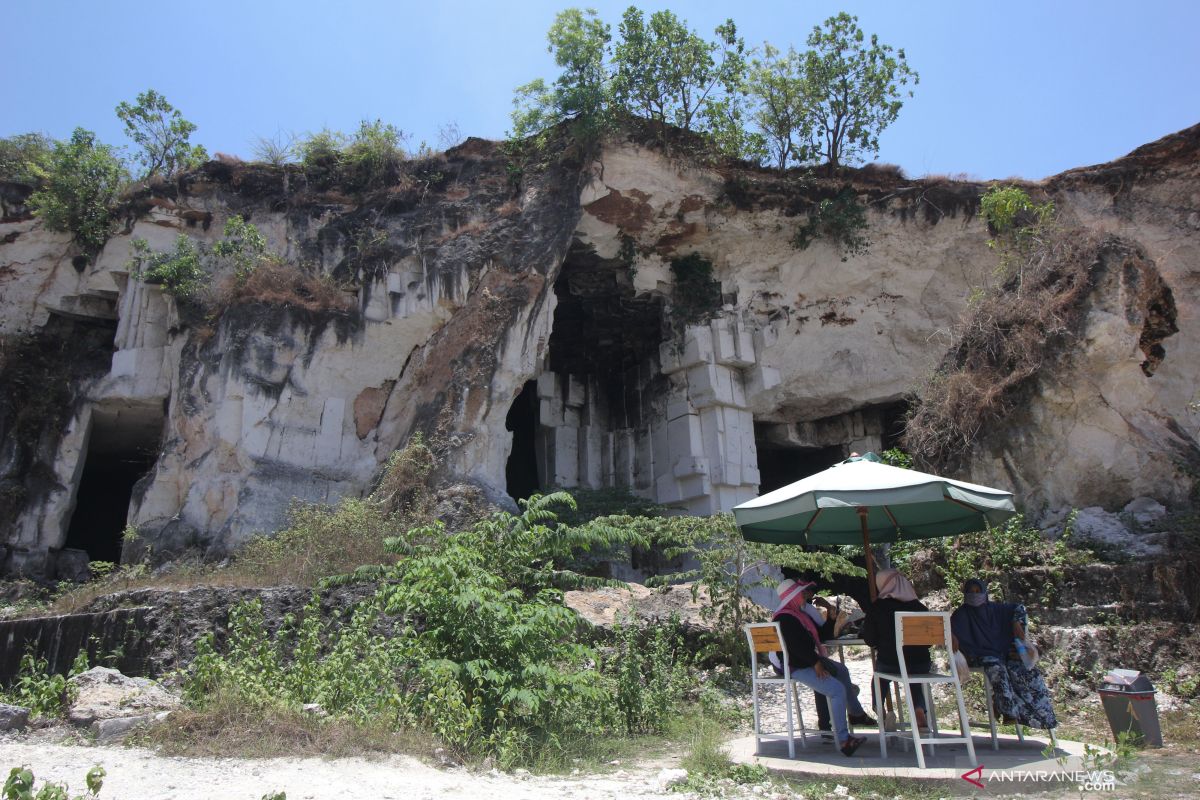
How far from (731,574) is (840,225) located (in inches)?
426

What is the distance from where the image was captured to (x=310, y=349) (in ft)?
51.4

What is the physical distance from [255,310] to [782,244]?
10079 millimetres

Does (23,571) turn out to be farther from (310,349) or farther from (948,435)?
(948,435)

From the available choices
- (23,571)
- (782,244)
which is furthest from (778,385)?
(23,571)

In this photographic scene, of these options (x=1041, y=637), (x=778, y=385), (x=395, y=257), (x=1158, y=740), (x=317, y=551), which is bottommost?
(x=1158, y=740)

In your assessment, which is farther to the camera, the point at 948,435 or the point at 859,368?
the point at 859,368

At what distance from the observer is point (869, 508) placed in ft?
21.5

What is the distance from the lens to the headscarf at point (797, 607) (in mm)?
5598

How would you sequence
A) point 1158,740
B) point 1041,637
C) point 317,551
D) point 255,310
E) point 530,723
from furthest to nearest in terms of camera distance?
point 255,310
point 317,551
point 1041,637
point 530,723
point 1158,740

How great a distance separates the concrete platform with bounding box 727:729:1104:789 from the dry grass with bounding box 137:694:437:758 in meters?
2.13

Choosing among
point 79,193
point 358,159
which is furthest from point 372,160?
point 79,193

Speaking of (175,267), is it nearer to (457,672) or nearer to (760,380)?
(760,380)

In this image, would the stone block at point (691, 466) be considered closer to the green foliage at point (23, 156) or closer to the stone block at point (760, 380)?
the stone block at point (760, 380)

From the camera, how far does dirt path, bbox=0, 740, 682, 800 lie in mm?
4430
